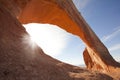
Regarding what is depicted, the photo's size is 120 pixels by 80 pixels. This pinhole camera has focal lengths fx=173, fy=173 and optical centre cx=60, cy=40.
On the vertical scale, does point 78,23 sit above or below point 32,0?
below

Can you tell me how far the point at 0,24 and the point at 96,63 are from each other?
27.5 feet

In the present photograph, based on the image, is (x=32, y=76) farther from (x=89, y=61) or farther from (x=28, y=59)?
(x=89, y=61)

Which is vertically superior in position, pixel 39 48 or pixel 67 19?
pixel 67 19

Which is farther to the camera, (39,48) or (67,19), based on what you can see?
(67,19)

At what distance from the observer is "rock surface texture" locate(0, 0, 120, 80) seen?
558cm

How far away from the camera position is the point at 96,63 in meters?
13.5

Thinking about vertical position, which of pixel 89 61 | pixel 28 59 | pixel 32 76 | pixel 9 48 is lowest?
pixel 32 76

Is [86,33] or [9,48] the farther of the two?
[86,33]

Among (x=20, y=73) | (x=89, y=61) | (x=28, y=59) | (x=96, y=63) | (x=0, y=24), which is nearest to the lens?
(x=20, y=73)

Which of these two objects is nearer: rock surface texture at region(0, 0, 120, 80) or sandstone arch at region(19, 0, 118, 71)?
rock surface texture at region(0, 0, 120, 80)

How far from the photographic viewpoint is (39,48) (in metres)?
8.66

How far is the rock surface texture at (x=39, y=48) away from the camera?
220 inches

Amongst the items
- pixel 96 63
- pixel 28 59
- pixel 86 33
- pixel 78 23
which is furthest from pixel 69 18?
pixel 28 59

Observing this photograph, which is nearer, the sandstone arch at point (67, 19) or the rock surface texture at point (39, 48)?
the rock surface texture at point (39, 48)
